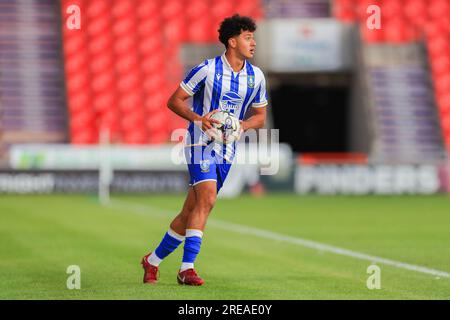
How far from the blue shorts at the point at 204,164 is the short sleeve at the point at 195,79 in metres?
0.50

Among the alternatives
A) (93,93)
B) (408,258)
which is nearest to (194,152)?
(408,258)

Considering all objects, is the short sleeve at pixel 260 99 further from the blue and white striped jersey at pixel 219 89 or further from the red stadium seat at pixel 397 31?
the red stadium seat at pixel 397 31

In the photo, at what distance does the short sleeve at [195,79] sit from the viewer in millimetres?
8805

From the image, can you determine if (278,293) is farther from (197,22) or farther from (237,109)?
(197,22)

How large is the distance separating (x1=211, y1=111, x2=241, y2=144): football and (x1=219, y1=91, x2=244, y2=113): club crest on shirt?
0.20 meters

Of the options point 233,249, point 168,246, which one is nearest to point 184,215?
point 168,246

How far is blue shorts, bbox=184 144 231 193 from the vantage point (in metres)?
8.75

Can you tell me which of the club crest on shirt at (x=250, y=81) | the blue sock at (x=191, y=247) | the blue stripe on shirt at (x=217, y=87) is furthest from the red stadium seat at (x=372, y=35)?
the blue sock at (x=191, y=247)

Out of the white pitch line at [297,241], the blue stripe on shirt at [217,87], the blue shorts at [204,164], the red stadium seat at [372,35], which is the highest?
the red stadium seat at [372,35]

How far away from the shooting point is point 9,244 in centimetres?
1380

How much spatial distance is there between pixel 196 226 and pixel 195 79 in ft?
4.05

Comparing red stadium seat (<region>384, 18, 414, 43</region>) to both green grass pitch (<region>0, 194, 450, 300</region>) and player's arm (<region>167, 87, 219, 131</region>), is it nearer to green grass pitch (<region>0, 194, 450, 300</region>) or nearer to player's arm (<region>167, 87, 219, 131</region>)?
green grass pitch (<region>0, 194, 450, 300</region>)

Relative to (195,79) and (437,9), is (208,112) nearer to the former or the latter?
(195,79)

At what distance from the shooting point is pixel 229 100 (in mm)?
8883
